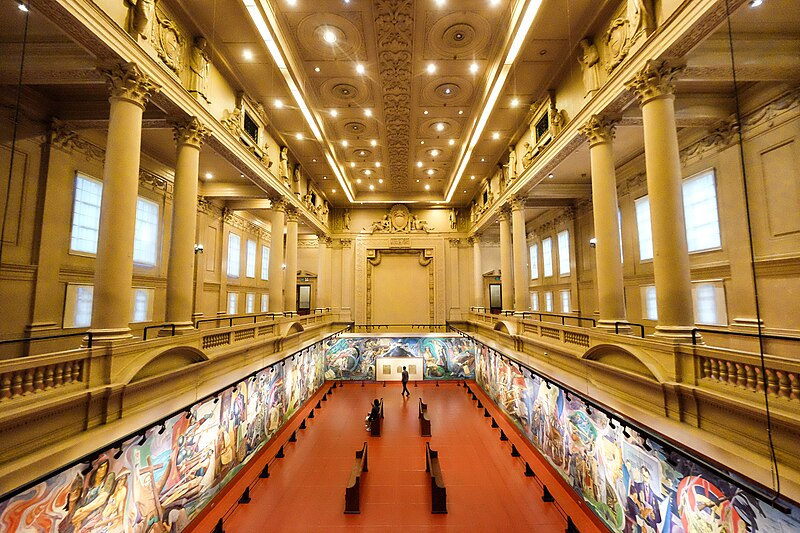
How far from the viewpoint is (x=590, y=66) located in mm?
8016

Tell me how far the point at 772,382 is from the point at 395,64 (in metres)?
10.4

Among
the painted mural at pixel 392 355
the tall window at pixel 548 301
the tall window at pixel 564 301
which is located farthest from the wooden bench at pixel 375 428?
the tall window at pixel 548 301

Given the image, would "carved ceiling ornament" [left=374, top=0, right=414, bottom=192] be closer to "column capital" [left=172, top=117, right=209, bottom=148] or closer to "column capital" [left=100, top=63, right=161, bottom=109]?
"column capital" [left=172, top=117, right=209, bottom=148]

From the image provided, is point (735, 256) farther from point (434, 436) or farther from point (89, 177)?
point (89, 177)

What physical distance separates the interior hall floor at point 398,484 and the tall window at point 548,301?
9504 millimetres

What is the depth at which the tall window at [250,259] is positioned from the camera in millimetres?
19375

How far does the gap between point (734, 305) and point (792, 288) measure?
1.48m

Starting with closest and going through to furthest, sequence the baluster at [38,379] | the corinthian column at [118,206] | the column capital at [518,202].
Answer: the baluster at [38,379]
the corinthian column at [118,206]
the column capital at [518,202]

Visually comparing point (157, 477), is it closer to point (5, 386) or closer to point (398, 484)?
point (5, 386)

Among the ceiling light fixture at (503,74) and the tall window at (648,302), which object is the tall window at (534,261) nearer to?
the ceiling light fixture at (503,74)

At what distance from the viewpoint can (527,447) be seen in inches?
378

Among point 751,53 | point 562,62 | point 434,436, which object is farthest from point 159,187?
point 751,53

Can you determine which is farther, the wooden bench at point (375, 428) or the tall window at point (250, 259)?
the tall window at point (250, 259)

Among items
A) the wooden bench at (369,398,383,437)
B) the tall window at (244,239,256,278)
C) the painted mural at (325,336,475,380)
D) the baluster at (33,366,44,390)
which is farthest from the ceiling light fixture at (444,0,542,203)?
the tall window at (244,239,256,278)
